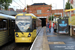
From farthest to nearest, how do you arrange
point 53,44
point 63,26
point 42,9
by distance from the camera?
point 42,9 → point 63,26 → point 53,44

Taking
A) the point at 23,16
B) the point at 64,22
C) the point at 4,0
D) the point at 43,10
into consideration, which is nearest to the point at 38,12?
the point at 43,10

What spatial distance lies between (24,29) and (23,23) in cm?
60

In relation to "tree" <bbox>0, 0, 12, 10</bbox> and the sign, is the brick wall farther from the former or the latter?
the sign

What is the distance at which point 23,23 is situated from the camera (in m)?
10.9

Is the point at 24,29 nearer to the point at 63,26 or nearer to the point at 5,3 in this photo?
the point at 63,26

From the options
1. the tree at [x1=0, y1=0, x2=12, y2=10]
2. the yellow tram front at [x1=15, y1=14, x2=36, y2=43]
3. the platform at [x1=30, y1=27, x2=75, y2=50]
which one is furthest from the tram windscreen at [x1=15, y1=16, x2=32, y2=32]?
the tree at [x1=0, y1=0, x2=12, y2=10]

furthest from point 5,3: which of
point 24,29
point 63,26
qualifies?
point 24,29

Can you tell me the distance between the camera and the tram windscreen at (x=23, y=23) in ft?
35.4

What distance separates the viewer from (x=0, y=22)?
9.76m

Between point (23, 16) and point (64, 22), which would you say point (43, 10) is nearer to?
point (64, 22)

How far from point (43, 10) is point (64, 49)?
49.5m

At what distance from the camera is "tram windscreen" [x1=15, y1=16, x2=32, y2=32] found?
35.4 feet

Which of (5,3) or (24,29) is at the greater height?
(5,3)

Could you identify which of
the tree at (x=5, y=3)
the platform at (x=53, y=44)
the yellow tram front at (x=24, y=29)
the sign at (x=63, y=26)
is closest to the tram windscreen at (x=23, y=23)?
the yellow tram front at (x=24, y=29)
